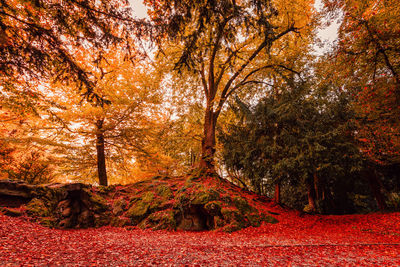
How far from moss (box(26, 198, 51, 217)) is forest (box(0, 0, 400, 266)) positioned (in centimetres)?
4

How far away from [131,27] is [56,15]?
6.54 ft

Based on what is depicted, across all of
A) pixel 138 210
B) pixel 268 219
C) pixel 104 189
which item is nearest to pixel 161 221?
pixel 138 210

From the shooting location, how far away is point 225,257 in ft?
13.3

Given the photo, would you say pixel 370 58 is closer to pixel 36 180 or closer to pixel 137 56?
pixel 137 56

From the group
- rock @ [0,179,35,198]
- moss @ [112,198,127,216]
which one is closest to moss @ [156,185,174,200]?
moss @ [112,198,127,216]

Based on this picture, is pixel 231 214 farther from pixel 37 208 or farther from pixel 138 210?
pixel 37 208

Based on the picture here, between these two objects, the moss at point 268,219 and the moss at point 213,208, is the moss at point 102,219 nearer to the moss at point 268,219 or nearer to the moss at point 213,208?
the moss at point 213,208

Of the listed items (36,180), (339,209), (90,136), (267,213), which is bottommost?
(339,209)

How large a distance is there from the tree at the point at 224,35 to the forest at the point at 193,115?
2.2 inches

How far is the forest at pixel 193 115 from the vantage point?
15.3 feet

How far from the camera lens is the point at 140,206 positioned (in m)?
8.24

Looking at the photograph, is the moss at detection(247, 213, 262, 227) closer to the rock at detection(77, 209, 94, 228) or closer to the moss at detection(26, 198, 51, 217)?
the rock at detection(77, 209, 94, 228)

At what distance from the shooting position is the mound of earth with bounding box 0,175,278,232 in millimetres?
6473

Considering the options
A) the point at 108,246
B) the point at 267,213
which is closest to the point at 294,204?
the point at 267,213
